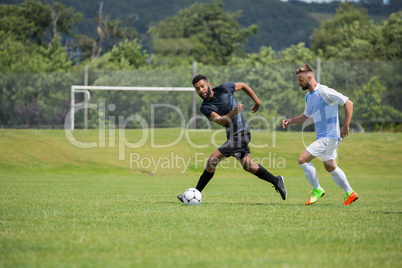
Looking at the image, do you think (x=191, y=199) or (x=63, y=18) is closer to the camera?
(x=191, y=199)

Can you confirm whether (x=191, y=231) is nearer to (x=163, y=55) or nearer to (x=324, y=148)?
(x=324, y=148)

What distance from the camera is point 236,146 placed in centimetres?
930

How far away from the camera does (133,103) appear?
31.2 metres

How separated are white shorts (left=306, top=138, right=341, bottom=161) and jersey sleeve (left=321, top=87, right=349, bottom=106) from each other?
0.65 meters

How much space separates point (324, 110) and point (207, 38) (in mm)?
67520

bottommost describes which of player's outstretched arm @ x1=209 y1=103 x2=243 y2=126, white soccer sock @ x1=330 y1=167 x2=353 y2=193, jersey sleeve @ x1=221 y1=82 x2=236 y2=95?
white soccer sock @ x1=330 y1=167 x2=353 y2=193

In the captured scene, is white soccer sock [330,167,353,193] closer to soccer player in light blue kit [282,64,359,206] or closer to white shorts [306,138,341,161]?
soccer player in light blue kit [282,64,359,206]

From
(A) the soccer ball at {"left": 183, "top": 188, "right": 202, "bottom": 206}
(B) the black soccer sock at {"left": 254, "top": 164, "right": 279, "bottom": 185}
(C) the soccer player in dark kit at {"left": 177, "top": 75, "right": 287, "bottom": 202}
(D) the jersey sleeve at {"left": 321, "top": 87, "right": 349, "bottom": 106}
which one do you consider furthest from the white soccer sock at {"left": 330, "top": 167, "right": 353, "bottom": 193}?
(A) the soccer ball at {"left": 183, "top": 188, "right": 202, "bottom": 206}

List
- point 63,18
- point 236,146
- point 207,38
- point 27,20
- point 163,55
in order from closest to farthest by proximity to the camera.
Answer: point 236,146 → point 27,20 → point 207,38 → point 163,55 → point 63,18

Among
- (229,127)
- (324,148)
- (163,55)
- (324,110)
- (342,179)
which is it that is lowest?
(342,179)

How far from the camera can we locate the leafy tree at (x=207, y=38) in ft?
239

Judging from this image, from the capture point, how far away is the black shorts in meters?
9.27

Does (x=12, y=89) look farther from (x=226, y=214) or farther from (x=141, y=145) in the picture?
(x=226, y=214)

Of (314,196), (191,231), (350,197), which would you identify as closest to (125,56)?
(314,196)
